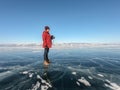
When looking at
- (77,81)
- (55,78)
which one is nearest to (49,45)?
(55,78)

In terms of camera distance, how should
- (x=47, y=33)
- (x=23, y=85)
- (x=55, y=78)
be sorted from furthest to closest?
(x=47, y=33), (x=55, y=78), (x=23, y=85)

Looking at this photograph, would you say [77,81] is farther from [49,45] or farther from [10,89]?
[10,89]

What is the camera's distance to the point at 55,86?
7797mm

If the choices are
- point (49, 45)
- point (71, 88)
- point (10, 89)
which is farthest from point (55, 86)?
point (49, 45)

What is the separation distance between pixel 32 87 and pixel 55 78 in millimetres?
1988

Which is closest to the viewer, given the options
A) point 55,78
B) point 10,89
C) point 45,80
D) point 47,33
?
point 10,89

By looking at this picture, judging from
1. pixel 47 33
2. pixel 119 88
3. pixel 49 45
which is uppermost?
pixel 47 33

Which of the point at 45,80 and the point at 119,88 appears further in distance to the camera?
the point at 45,80

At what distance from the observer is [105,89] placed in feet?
25.1

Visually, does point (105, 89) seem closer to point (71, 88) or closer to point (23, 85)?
point (71, 88)

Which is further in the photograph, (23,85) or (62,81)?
(62,81)

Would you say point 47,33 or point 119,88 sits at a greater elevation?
point 47,33

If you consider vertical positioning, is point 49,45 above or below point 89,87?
above

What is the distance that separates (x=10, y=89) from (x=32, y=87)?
1.12 metres
